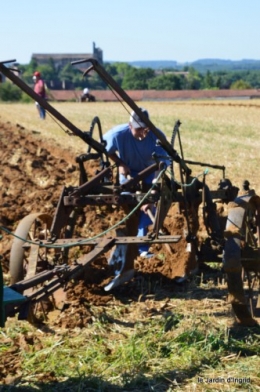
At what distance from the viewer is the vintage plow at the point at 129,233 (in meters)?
5.62

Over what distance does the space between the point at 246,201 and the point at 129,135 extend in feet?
7.70

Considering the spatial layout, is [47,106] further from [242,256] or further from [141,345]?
[141,345]

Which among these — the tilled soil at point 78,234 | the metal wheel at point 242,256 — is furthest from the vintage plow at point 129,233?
the tilled soil at point 78,234

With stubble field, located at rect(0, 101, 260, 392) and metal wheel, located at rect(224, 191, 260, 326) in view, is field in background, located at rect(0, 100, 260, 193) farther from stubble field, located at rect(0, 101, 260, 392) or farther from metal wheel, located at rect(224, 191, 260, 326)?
stubble field, located at rect(0, 101, 260, 392)

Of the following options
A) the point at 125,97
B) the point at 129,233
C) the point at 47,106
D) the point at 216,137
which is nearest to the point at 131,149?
the point at 129,233

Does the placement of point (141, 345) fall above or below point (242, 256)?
below

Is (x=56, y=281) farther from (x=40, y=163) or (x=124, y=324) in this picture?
(x=40, y=163)

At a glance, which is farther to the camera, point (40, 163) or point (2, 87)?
point (2, 87)

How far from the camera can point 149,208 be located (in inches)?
326

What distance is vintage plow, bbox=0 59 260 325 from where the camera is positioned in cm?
562

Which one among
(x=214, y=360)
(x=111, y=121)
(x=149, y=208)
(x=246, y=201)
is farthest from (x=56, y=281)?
(x=111, y=121)

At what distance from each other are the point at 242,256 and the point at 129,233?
1875 millimetres

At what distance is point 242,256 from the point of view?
5.95 metres

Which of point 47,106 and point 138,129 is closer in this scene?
point 47,106
